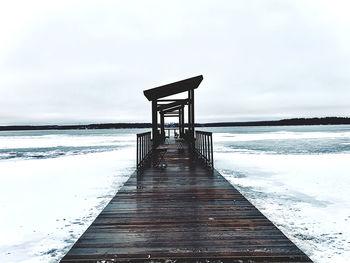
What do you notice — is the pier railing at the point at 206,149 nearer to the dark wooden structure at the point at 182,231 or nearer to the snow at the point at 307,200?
the snow at the point at 307,200

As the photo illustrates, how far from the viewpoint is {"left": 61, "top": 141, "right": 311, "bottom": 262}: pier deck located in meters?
2.51

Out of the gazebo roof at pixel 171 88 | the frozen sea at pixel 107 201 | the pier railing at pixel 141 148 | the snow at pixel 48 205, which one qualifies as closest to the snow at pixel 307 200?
the frozen sea at pixel 107 201

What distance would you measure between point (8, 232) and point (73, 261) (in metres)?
4.20

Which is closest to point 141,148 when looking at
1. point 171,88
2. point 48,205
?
point 171,88

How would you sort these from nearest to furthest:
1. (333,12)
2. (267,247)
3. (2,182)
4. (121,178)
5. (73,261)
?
(73,261) < (267,247) < (2,182) < (121,178) < (333,12)

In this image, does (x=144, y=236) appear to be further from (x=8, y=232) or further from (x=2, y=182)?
(x=2, y=182)

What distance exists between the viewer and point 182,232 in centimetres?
306

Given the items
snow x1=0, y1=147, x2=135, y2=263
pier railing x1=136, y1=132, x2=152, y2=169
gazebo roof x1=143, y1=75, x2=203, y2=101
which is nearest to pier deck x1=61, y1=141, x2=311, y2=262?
snow x1=0, y1=147, x2=135, y2=263

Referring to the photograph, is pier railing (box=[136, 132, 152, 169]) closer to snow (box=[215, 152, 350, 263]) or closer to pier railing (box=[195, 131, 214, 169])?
pier railing (box=[195, 131, 214, 169])

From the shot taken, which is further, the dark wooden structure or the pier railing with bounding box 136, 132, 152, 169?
the pier railing with bounding box 136, 132, 152, 169

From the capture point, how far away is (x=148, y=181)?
19.8 feet

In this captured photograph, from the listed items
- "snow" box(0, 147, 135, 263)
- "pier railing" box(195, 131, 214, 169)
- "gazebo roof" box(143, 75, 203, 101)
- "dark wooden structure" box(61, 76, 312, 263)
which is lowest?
"snow" box(0, 147, 135, 263)

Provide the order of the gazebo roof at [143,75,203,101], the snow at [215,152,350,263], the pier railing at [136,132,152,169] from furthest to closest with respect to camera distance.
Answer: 1. the gazebo roof at [143,75,203,101]
2. the pier railing at [136,132,152,169]
3. the snow at [215,152,350,263]

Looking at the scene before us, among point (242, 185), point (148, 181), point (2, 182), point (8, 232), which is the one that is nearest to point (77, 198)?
point (8, 232)
